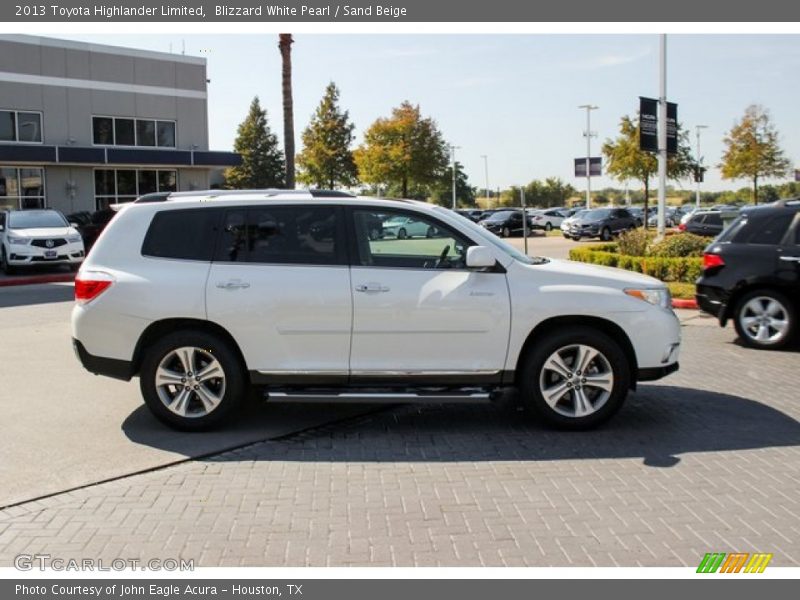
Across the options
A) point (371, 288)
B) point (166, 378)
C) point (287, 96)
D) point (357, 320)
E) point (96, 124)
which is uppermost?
point (96, 124)

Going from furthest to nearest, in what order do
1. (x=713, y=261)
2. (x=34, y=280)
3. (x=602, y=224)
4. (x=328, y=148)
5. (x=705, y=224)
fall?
(x=328, y=148) < (x=602, y=224) < (x=705, y=224) < (x=34, y=280) < (x=713, y=261)

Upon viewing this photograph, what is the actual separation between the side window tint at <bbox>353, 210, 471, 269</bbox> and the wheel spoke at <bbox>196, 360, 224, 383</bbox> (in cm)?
137

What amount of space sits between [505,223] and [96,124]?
69.0 ft

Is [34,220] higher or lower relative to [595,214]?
lower

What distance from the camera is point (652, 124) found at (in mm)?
23328

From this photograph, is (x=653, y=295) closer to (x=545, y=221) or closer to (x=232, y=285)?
(x=232, y=285)

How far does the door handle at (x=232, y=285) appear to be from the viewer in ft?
21.8

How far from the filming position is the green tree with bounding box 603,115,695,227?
132ft

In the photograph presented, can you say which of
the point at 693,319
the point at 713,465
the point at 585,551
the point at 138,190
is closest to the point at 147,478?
the point at 585,551

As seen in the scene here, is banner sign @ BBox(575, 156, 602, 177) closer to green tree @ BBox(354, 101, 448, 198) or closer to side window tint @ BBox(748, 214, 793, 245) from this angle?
green tree @ BBox(354, 101, 448, 198)

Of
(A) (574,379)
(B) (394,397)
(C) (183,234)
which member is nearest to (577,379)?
(A) (574,379)

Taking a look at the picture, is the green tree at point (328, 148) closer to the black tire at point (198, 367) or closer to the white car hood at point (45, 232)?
the white car hood at point (45, 232)

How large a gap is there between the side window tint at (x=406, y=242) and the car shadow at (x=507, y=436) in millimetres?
1329

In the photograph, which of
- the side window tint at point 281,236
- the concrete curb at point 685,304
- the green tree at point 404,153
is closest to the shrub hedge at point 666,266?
the concrete curb at point 685,304
